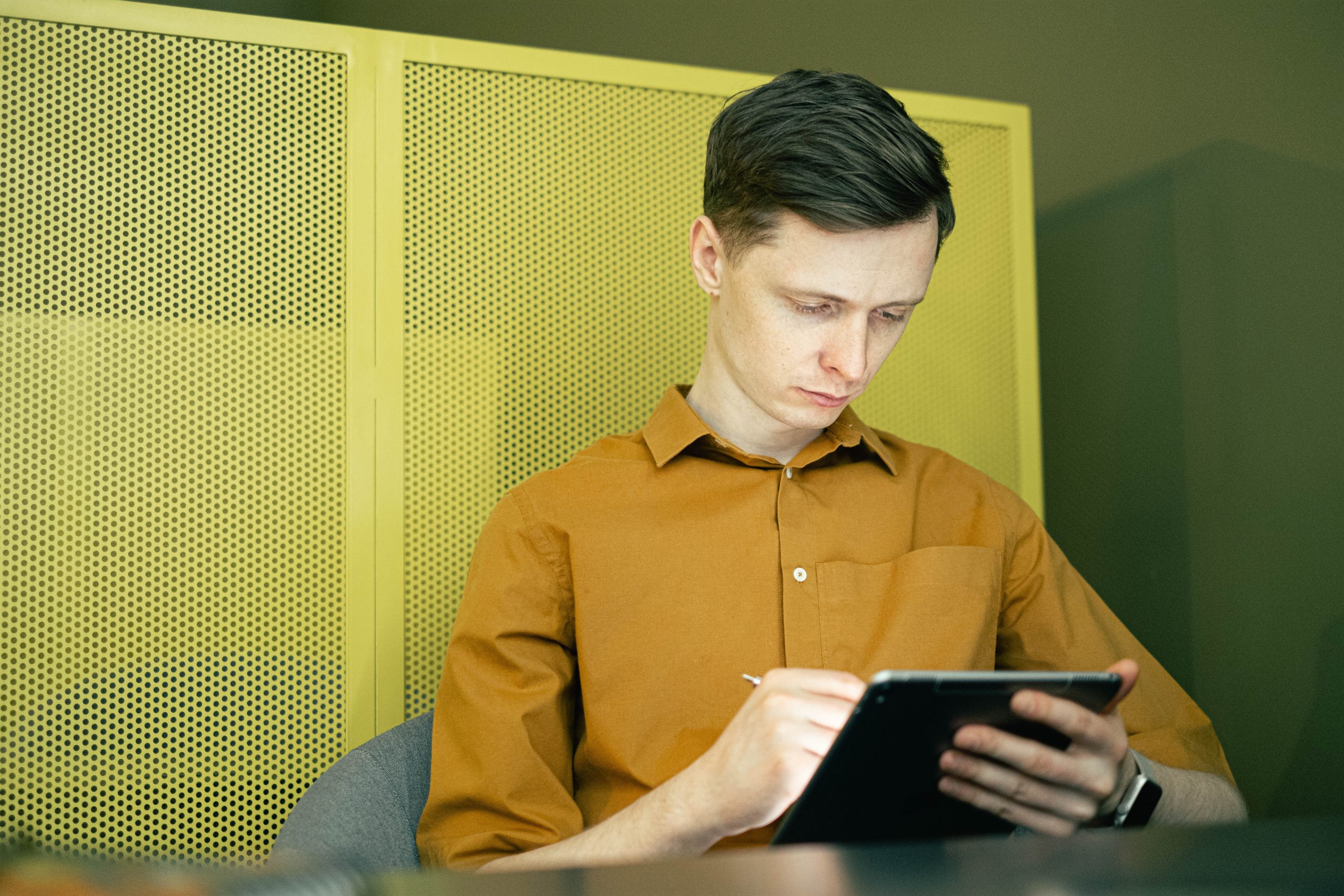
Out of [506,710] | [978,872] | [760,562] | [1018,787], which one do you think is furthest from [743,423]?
[978,872]

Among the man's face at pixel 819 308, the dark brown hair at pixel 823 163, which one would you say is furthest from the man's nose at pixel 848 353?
the dark brown hair at pixel 823 163

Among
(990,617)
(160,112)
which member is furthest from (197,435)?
(990,617)

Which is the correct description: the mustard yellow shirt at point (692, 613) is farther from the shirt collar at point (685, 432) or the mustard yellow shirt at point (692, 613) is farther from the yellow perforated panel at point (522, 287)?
the yellow perforated panel at point (522, 287)

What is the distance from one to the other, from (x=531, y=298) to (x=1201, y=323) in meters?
1.26

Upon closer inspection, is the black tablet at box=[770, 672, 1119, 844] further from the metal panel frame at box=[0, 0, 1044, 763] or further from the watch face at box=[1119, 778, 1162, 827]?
the metal panel frame at box=[0, 0, 1044, 763]

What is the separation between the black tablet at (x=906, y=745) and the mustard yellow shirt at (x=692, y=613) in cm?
31

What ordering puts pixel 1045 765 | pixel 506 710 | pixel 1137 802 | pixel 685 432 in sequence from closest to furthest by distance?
pixel 1045 765 → pixel 1137 802 → pixel 506 710 → pixel 685 432

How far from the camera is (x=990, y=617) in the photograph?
4.29 ft

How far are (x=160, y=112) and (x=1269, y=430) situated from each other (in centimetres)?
190

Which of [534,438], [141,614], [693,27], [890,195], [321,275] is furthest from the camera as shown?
[693,27]

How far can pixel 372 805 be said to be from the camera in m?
1.17

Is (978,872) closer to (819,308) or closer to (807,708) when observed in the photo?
(807,708)

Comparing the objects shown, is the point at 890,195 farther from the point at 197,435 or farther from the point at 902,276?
the point at 197,435

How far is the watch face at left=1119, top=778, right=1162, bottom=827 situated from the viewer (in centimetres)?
103
